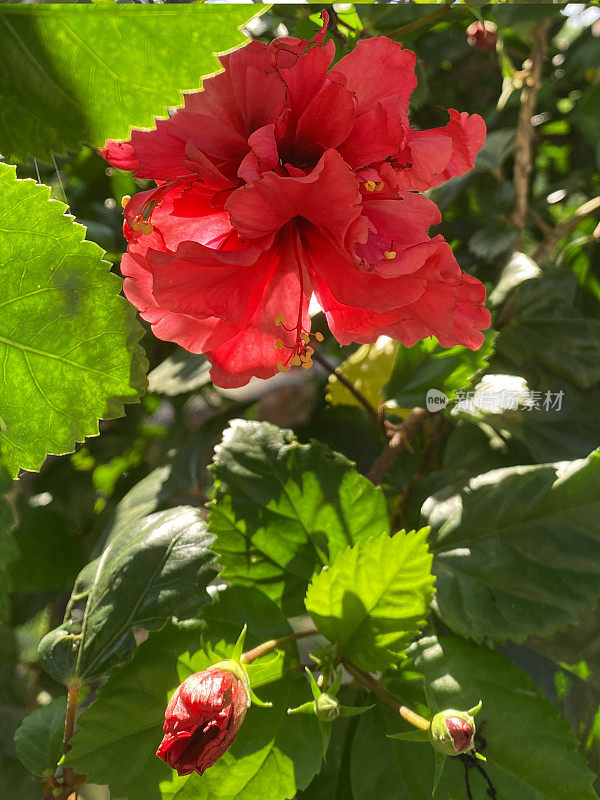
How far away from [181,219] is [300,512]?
0.44ft

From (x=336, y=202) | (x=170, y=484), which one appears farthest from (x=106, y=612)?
(x=336, y=202)

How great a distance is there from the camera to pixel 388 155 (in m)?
0.19

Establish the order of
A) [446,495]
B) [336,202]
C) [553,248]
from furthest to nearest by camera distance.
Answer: [553,248]
[446,495]
[336,202]

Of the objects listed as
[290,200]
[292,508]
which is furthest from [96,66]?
[292,508]

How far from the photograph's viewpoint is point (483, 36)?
409mm

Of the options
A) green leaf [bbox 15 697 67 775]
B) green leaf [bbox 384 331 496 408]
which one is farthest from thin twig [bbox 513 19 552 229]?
green leaf [bbox 15 697 67 775]

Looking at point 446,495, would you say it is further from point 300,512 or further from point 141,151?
point 141,151

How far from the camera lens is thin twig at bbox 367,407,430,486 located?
0.33 metres

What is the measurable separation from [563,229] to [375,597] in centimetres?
31

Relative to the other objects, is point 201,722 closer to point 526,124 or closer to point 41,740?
point 41,740

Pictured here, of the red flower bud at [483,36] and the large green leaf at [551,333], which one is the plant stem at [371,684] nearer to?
the large green leaf at [551,333]

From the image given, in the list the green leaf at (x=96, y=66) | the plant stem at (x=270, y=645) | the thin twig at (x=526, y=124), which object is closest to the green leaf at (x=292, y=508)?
the plant stem at (x=270, y=645)

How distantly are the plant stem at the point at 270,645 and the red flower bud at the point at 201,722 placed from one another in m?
0.03

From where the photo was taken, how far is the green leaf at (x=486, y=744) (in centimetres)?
25
